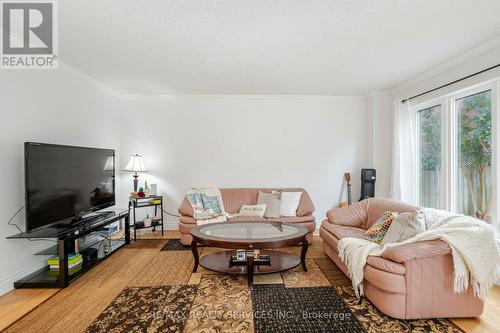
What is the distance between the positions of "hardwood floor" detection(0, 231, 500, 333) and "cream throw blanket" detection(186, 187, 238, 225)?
96cm

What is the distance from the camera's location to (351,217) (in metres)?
3.32

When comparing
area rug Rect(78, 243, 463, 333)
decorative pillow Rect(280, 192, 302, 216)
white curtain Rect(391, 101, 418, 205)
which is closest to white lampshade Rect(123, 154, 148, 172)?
area rug Rect(78, 243, 463, 333)

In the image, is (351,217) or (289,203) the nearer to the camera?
(351,217)

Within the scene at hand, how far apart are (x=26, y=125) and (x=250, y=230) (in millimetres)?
2727

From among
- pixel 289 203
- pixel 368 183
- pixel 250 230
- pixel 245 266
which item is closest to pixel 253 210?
pixel 289 203

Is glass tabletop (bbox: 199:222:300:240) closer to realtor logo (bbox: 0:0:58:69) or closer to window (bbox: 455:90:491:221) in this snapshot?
window (bbox: 455:90:491:221)

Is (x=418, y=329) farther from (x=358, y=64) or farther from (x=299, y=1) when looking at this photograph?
(x=358, y=64)

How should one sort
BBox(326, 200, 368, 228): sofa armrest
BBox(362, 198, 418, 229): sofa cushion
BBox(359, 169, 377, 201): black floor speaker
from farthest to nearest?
BBox(359, 169, 377, 201): black floor speaker → BBox(326, 200, 368, 228): sofa armrest → BBox(362, 198, 418, 229): sofa cushion

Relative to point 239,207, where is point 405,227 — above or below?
above

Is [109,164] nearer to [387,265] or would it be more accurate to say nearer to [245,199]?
[245,199]

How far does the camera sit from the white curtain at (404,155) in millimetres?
3959

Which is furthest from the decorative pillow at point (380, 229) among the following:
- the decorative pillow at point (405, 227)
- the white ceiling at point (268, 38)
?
the white ceiling at point (268, 38)

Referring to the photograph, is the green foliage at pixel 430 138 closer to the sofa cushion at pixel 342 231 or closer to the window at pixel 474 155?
the window at pixel 474 155

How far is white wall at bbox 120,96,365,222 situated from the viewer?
15.4 feet
